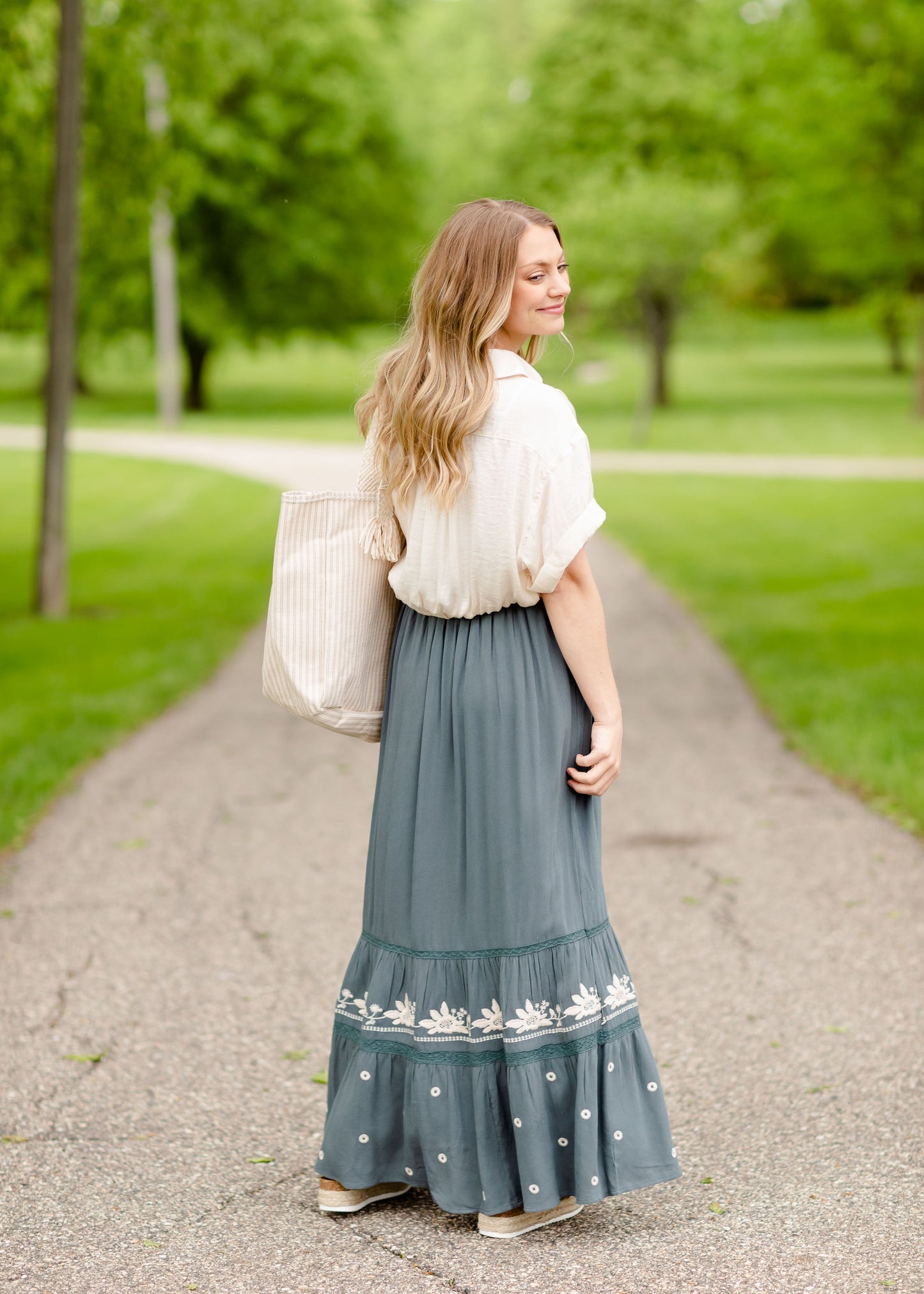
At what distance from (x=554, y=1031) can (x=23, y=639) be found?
318 inches

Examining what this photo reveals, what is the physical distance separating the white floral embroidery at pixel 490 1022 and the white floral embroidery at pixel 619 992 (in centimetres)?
21

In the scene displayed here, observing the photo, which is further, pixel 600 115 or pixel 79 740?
pixel 600 115

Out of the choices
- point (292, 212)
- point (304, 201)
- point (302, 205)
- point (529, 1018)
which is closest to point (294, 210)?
point (292, 212)

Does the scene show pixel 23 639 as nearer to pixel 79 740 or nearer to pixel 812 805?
pixel 79 740

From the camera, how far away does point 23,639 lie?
10062mm

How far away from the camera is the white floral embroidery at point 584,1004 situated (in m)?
2.75

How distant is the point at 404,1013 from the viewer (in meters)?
2.82

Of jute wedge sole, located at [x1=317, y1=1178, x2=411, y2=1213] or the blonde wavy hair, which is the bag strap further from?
jute wedge sole, located at [x1=317, y1=1178, x2=411, y2=1213]

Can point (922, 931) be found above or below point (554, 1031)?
below

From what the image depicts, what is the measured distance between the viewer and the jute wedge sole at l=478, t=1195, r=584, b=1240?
9.20 ft

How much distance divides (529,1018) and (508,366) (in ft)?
4.14

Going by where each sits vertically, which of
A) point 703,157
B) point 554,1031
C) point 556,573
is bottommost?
point 554,1031

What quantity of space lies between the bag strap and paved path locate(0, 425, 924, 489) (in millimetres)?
17107

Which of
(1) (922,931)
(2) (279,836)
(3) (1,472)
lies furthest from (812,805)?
(3) (1,472)
